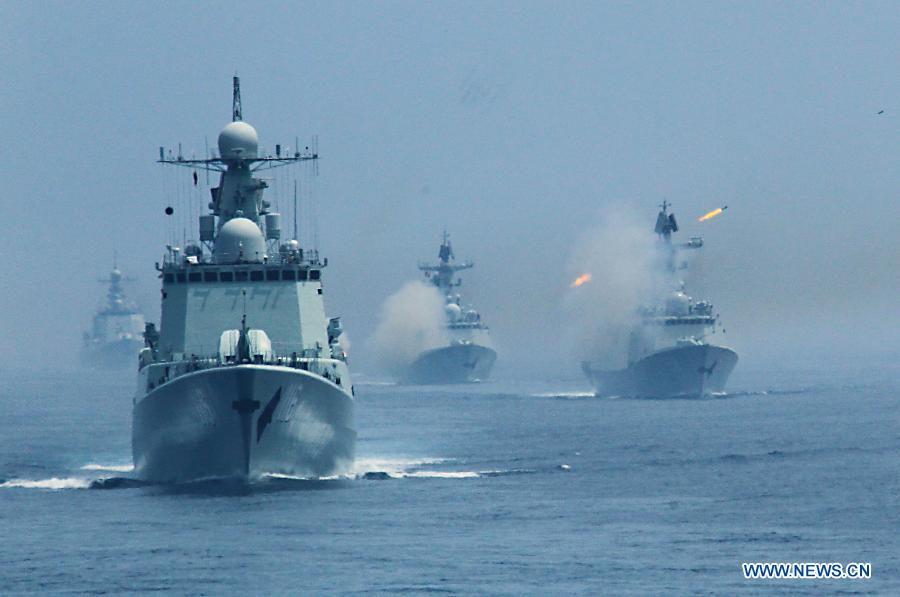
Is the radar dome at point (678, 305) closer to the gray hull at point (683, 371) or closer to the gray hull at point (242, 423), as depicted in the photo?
the gray hull at point (683, 371)

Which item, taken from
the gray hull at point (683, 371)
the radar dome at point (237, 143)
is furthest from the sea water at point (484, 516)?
the gray hull at point (683, 371)

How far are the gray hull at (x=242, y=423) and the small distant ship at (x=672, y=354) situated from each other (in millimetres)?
85143

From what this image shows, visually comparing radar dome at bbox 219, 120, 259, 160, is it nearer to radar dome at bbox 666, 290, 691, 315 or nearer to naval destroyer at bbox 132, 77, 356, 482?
naval destroyer at bbox 132, 77, 356, 482

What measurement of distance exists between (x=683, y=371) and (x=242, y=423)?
90.1m

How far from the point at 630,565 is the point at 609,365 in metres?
111

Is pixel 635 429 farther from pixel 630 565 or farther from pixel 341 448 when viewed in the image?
pixel 630 565

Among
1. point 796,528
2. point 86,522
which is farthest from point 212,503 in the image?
point 796,528

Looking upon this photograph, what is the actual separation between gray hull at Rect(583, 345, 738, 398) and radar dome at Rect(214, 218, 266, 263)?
81418 millimetres

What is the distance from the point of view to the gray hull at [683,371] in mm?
142750

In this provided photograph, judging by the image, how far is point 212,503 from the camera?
178 feet

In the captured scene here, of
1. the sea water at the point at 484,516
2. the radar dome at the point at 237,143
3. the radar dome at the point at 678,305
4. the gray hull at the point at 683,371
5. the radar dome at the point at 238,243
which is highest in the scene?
the radar dome at the point at 678,305

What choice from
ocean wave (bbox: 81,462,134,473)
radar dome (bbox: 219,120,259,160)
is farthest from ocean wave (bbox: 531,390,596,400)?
radar dome (bbox: 219,120,259,160)

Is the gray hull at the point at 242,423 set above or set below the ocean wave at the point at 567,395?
below

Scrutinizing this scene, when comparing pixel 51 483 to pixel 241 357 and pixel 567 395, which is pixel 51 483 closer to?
pixel 241 357
